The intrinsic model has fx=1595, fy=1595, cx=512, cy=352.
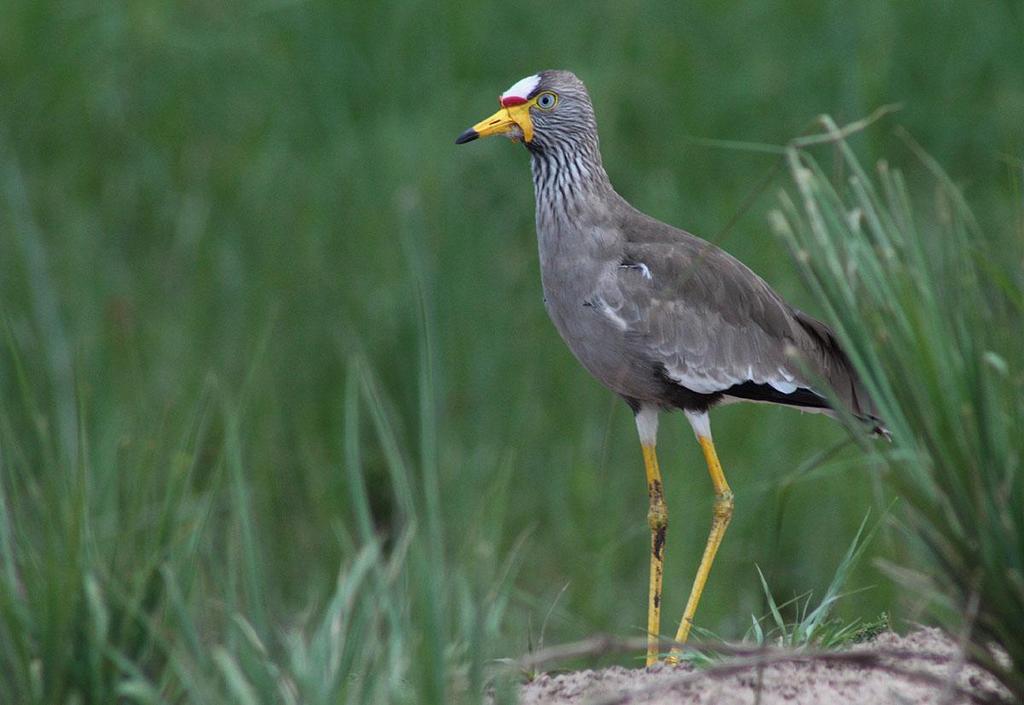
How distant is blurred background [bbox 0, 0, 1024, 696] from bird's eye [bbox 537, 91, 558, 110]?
3.48 feet

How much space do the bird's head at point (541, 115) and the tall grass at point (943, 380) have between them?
87.0 inches

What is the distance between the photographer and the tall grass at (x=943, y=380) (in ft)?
9.08

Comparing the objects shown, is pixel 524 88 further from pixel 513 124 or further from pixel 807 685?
pixel 807 685

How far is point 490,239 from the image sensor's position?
7.97 m

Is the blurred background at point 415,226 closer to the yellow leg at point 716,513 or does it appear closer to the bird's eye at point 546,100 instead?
the yellow leg at point 716,513

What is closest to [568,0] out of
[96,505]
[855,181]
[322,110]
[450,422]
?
[322,110]

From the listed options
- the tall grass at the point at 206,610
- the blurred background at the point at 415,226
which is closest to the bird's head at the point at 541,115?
the blurred background at the point at 415,226

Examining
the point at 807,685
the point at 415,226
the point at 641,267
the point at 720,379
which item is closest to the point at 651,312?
the point at 641,267

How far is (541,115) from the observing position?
5.18 metres

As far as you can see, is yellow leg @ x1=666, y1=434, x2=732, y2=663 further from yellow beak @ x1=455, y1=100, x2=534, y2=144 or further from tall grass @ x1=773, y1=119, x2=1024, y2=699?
tall grass @ x1=773, y1=119, x2=1024, y2=699

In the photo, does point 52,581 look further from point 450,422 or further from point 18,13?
point 18,13

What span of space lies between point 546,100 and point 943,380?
8.62ft

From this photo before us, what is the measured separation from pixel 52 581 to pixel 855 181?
68.2 inches

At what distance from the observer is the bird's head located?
17.0 ft
